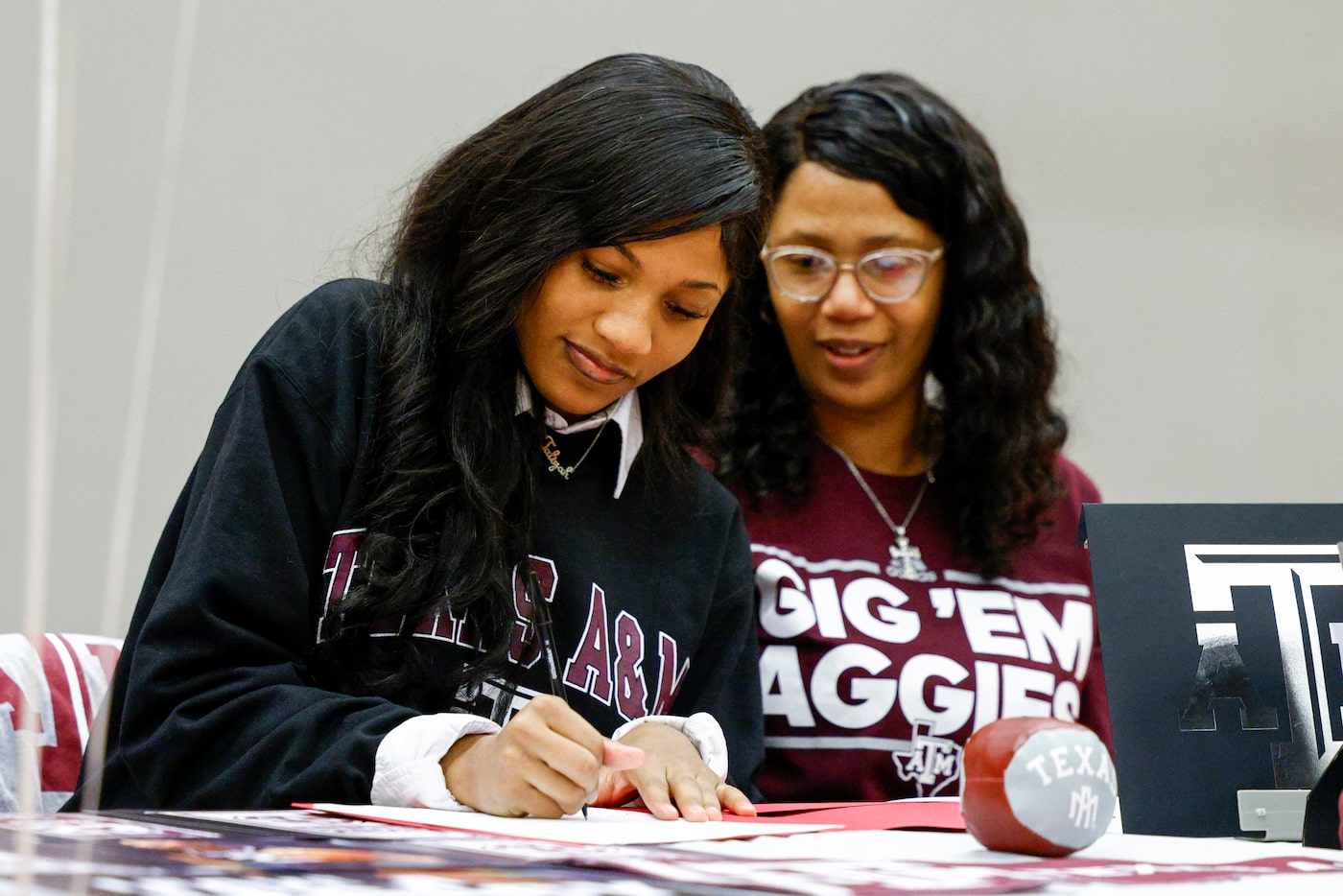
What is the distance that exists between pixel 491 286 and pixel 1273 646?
0.70 m

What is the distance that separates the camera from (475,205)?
4.12 ft

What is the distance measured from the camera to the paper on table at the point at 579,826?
761mm

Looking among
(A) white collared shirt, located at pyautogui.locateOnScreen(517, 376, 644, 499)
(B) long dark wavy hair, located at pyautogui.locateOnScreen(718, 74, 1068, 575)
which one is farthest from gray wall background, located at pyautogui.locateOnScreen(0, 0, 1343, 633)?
(A) white collared shirt, located at pyautogui.locateOnScreen(517, 376, 644, 499)

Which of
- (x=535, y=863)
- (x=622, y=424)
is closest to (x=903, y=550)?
(x=622, y=424)

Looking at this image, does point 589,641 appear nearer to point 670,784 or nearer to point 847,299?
point 670,784

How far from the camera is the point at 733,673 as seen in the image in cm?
143

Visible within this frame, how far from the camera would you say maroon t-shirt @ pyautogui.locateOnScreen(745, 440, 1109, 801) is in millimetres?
1572

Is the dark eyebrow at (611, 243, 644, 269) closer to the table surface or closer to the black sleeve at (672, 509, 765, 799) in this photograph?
the black sleeve at (672, 509, 765, 799)

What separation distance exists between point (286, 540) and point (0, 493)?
4.23ft

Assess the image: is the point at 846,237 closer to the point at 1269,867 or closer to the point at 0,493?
the point at 1269,867

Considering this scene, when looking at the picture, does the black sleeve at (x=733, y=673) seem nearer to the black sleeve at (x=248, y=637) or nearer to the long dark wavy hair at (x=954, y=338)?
the long dark wavy hair at (x=954, y=338)

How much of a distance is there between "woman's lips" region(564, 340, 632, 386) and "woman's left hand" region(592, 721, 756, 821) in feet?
1.04

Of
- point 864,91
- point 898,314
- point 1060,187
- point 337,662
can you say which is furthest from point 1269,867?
point 1060,187

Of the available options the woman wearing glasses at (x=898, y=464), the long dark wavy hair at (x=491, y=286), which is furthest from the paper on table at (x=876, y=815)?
the woman wearing glasses at (x=898, y=464)
